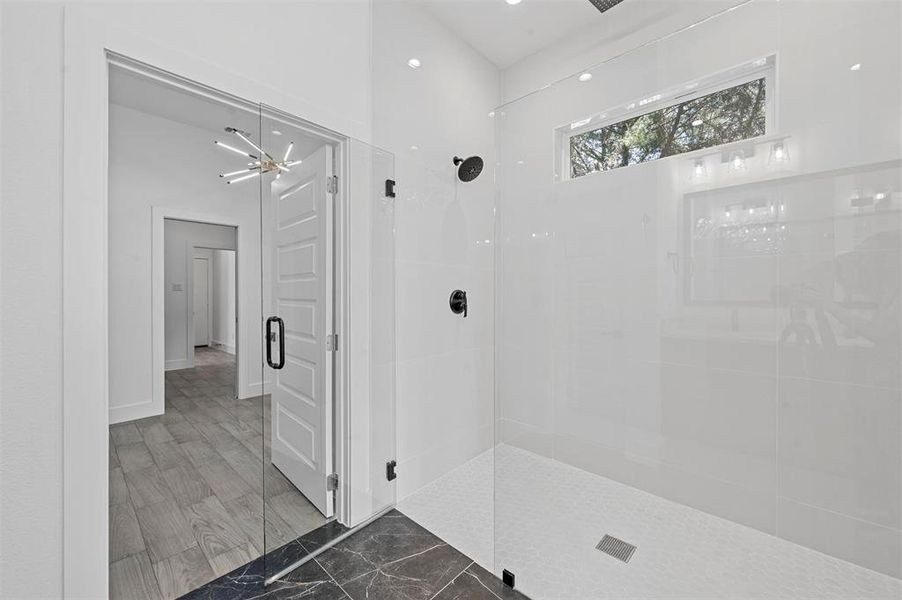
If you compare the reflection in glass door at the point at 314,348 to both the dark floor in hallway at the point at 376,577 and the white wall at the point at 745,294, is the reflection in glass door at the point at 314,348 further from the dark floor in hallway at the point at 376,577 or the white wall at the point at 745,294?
the white wall at the point at 745,294

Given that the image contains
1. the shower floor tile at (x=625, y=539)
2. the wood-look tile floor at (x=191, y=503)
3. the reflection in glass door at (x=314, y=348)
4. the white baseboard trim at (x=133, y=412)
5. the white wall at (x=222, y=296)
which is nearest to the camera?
the shower floor tile at (x=625, y=539)

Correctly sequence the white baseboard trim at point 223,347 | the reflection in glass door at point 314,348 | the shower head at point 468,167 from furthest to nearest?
the white baseboard trim at point 223,347
the shower head at point 468,167
the reflection in glass door at point 314,348

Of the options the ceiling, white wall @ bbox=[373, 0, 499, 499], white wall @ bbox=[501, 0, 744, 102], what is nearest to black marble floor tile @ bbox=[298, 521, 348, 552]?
white wall @ bbox=[373, 0, 499, 499]

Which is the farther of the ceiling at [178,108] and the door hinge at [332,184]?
the ceiling at [178,108]

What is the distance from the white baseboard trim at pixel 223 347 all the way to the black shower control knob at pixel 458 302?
6.75m

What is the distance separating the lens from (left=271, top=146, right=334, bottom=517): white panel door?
Result: 182 centimetres

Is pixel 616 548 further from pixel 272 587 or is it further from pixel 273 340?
pixel 273 340

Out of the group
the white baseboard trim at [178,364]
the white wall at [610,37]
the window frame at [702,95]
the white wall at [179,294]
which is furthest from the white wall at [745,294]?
the white baseboard trim at [178,364]

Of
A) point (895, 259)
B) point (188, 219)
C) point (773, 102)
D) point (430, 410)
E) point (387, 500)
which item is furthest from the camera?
point (188, 219)

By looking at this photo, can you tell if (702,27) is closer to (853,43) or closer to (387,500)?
(853,43)

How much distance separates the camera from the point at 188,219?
13.0 feet

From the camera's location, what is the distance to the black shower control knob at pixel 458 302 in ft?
8.27

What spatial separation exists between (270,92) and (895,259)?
7.54ft
